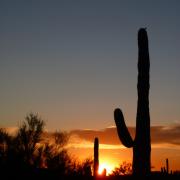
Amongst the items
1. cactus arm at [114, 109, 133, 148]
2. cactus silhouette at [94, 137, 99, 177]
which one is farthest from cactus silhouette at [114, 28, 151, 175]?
cactus silhouette at [94, 137, 99, 177]

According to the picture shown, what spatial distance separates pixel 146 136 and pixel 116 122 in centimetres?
110

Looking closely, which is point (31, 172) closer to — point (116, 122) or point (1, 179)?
point (1, 179)

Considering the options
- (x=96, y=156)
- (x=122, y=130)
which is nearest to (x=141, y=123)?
(x=122, y=130)

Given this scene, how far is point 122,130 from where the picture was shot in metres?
14.5

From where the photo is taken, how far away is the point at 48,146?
3438cm

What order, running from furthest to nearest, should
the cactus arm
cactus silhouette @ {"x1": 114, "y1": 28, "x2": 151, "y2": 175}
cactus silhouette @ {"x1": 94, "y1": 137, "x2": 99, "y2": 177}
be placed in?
cactus silhouette @ {"x1": 94, "y1": 137, "x2": 99, "y2": 177} < the cactus arm < cactus silhouette @ {"x1": 114, "y1": 28, "x2": 151, "y2": 175}

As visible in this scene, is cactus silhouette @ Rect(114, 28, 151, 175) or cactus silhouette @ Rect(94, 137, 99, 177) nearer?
cactus silhouette @ Rect(114, 28, 151, 175)

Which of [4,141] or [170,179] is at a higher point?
[4,141]

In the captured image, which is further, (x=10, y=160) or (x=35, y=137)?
(x=35, y=137)

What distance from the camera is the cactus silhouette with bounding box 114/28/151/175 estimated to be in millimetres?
14086

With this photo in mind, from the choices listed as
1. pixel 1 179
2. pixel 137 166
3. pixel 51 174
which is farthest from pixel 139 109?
pixel 51 174

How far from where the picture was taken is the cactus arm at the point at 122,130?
14.3 m

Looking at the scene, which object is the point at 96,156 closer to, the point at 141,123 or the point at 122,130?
the point at 122,130

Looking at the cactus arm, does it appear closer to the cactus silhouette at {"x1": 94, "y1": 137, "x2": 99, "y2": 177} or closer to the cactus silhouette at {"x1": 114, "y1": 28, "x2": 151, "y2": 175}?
the cactus silhouette at {"x1": 114, "y1": 28, "x2": 151, "y2": 175}
